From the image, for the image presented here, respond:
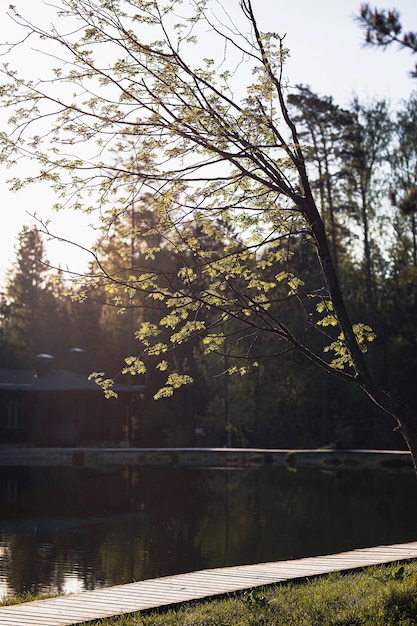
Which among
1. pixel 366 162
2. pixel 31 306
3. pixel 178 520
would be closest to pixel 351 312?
pixel 366 162

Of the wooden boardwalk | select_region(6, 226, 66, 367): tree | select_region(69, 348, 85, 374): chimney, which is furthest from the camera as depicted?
select_region(6, 226, 66, 367): tree

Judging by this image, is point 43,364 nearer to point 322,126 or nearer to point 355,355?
point 322,126

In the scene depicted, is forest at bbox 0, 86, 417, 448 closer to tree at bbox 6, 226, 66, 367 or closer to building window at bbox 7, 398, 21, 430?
building window at bbox 7, 398, 21, 430

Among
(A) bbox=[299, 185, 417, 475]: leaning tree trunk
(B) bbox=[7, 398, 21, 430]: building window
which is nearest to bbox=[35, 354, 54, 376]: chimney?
(B) bbox=[7, 398, 21, 430]: building window

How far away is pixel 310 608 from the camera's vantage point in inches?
302

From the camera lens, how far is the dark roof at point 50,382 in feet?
129

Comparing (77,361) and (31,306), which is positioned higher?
(31,306)

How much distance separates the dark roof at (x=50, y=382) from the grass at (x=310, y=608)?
30.7m

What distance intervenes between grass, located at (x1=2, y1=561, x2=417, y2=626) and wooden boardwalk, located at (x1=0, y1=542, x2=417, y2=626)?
0.86ft

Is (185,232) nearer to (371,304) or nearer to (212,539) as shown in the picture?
(212,539)

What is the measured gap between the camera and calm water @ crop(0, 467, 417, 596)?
13.6 meters

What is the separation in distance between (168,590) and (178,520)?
9.94 metres

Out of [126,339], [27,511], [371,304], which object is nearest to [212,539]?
[27,511]

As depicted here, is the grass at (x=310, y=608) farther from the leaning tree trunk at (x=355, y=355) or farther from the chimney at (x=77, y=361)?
the chimney at (x=77, y=361)
